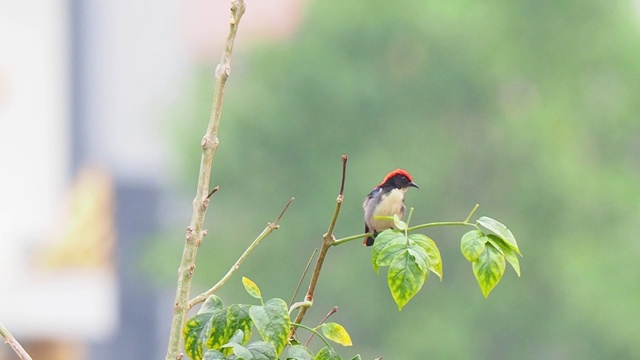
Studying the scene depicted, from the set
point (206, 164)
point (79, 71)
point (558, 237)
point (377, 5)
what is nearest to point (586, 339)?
point (558, 237)

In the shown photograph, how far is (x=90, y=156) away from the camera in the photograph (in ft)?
81.4

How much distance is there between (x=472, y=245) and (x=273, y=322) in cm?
29

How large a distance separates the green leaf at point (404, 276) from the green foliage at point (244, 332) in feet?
0.44

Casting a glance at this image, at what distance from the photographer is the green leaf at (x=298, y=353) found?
6.42ft

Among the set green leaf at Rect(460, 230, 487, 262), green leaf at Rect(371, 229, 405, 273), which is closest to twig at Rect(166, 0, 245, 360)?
green leaf at Rect(371, 229, 405, 273)

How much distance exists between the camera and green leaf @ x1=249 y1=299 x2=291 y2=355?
6.32 feet

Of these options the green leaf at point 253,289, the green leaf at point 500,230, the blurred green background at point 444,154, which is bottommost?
the green leaf at point 253,289

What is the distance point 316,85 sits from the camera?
22719 millimetres

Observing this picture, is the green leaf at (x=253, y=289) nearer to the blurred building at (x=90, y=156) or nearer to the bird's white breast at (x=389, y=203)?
the bird's white breast at (x=389, y=203)

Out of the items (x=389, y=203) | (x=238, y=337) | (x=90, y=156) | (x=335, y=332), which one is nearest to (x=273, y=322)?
(x=238, y=337)

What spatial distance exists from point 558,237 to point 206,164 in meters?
20.6

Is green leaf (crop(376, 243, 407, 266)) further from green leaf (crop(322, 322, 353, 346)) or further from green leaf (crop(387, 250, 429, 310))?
green leaf (crop(322, 322, 353, 346))

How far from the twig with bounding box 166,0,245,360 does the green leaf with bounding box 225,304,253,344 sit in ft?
0.22

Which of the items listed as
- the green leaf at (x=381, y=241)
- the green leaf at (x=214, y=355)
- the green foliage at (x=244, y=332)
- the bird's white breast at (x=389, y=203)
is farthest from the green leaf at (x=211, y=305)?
the bird's white breast at (x=389, y=203)
